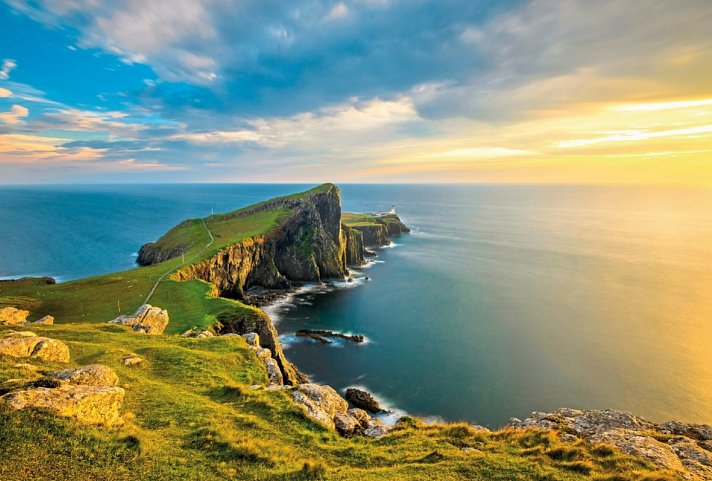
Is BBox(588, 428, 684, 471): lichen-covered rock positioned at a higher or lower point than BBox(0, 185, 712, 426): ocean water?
higher

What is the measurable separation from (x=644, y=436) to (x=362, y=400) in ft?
98.7

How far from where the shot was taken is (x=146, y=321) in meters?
39.6

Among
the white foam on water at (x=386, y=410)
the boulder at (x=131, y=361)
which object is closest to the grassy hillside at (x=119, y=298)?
the boulder at (x=131, y=361)

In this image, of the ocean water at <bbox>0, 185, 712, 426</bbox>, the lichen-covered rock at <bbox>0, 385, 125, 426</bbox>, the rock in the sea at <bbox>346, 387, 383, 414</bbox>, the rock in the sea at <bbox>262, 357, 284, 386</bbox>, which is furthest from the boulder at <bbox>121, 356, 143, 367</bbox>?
the ocean water at <bbox>0, 185, 712, 426</bbox>

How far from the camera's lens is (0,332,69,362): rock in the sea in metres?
20.0

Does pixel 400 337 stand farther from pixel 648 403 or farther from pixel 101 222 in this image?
pixel 101 222

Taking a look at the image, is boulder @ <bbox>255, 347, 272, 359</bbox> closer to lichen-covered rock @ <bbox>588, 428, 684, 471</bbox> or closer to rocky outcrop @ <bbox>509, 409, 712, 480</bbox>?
rocky outcrop @ <bbox>509, 409, 712, 480</bbox>

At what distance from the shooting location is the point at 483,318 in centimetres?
7381

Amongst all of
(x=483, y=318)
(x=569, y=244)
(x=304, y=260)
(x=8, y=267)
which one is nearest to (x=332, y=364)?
(x=483, y=318)

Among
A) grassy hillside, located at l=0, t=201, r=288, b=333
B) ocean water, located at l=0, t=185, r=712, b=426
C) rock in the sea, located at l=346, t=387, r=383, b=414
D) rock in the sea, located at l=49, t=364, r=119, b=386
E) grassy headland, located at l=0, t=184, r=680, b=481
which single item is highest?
rock in the sea, located at l=49, t=364, r=119, b=386

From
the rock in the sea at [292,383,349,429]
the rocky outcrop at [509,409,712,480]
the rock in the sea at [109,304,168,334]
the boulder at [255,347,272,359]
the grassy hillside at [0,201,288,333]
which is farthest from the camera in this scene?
the grassy hillside at [0,201,288,333]

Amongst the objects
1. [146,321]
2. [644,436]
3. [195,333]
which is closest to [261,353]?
[195,333]

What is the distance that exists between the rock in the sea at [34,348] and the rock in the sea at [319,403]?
15745 mm

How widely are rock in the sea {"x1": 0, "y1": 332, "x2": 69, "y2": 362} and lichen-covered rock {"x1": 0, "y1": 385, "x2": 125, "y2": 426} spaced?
7844mm
